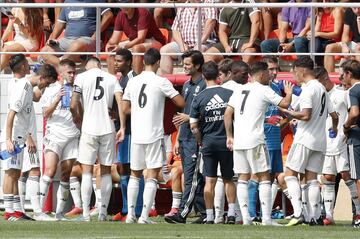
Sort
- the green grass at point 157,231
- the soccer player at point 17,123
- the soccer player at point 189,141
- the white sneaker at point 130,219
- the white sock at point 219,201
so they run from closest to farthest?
the green grass at point 157,231 < the white sneaker at point 130,219 < the white sock at point 219,201 < the soccer player at point 189,141 < the soccer player at point 17,123

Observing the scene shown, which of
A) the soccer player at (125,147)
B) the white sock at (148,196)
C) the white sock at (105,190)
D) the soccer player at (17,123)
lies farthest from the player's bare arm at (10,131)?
the white sock at (148,196)

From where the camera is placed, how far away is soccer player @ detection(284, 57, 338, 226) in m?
19.3

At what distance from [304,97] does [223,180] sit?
1711 millimetres

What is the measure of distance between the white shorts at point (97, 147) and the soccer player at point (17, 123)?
0.90m

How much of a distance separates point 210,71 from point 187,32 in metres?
3.98

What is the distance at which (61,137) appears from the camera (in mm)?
21188

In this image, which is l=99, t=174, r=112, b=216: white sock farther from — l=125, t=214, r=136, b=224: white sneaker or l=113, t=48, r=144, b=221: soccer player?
l=125, t=214, r=136, b=224: white sneaker

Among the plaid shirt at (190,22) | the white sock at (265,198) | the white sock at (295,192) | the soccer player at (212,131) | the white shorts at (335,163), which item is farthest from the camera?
the plaid shirt at (190,22)

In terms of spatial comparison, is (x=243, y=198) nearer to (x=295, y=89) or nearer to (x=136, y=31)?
(x=295, y=89)

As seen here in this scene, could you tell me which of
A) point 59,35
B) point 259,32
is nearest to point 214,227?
point 259,32

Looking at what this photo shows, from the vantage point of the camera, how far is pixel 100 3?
918 inches

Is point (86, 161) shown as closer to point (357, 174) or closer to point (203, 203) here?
point (203, 203)

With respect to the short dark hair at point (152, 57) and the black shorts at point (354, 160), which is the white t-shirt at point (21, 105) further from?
the black shorts at point (354, 160)

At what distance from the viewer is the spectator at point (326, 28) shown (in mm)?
22625
